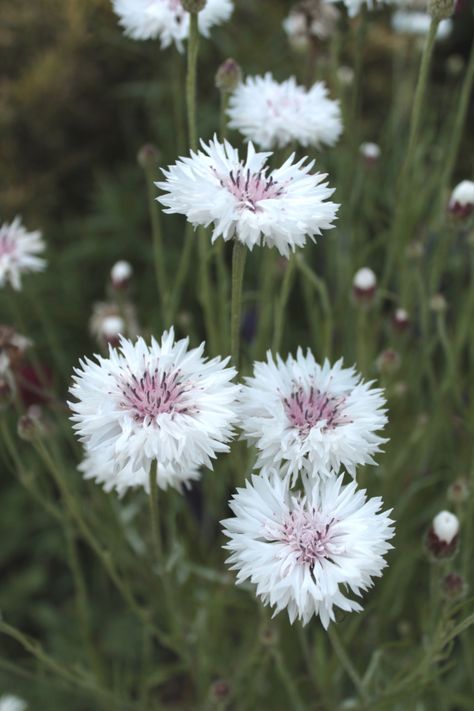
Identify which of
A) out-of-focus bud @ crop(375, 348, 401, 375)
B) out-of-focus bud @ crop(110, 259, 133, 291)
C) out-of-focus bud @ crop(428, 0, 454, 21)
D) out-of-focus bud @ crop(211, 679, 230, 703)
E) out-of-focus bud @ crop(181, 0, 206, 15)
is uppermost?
out-of-focus bud @ crop(428, 0, 454, 21)

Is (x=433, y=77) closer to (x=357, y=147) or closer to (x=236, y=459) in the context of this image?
(x=357, y=147)

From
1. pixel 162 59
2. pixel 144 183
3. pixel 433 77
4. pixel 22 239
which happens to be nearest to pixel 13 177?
pixel 144 183

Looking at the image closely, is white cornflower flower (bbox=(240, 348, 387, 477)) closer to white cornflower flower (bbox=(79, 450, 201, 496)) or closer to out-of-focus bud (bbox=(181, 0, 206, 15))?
white cornflower flower (bbox=(79, 450, 201, 496))

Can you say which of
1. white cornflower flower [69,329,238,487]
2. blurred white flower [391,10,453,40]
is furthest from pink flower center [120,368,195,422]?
blurred white flower [391,10,453,40]

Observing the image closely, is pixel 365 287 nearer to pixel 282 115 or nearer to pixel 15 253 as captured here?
pixel 282 115

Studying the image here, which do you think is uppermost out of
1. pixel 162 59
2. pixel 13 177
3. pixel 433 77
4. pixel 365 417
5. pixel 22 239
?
pixel 433 77

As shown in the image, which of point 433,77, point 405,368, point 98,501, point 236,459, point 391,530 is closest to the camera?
point 391,530
